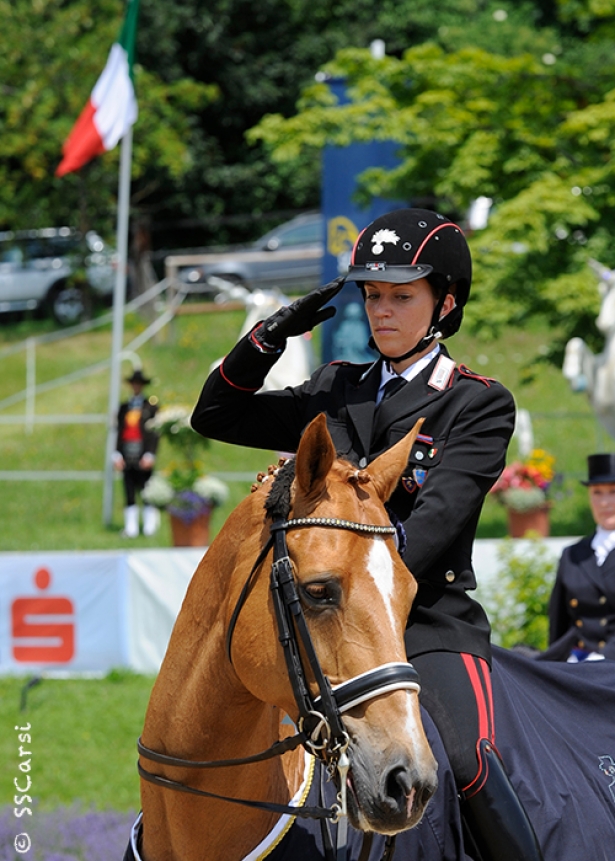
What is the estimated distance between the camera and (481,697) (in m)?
2.91

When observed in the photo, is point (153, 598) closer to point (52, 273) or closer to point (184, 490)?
point (184, 490)

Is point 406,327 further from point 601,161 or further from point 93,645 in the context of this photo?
point 601,161

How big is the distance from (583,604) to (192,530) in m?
6.68

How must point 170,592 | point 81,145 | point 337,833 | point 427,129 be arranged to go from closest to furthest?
1. point 337,833
2. point 170,592
3. point 427,129
4. point 81,145

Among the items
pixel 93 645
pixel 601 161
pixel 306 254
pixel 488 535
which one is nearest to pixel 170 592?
pixel 93 645

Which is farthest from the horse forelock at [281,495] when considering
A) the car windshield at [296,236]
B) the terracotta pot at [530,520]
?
the car windshield at [296,236]

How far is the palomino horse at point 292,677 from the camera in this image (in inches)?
90.1

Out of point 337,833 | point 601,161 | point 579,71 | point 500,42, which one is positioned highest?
point 500,42

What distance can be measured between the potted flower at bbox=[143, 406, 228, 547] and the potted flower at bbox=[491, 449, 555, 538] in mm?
3280

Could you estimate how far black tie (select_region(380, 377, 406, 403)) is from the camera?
10.2 ft

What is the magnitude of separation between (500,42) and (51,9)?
33.0 ft

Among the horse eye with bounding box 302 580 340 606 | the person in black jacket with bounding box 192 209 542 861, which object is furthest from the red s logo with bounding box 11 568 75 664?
the horse eye with bounding box 302 580 340 606

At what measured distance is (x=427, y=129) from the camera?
1250 cm

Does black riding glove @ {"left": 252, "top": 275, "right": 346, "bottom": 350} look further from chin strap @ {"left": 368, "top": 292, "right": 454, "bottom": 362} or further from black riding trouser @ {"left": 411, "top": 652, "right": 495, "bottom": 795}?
black riding trouser @ {"left": 411, "top": 652, "right": 495, "bottom": 795}
